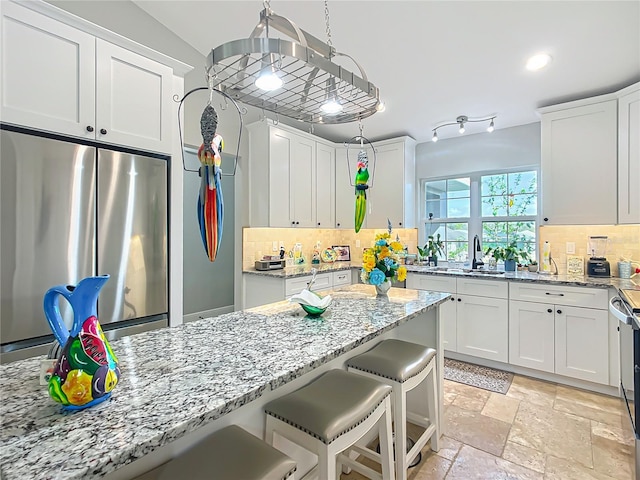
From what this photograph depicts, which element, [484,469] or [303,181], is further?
[303,181]

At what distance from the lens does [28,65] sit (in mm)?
1634

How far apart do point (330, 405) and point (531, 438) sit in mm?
1791

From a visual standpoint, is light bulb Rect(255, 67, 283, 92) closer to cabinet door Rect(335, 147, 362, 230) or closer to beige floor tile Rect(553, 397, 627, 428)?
beige floor tile Rect(553, 397, 627, 428)

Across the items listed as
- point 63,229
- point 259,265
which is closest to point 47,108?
point 63,229

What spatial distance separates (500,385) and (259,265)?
106 inches

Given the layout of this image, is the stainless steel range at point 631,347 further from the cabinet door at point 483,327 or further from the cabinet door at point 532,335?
the cabinet door at point 483,327

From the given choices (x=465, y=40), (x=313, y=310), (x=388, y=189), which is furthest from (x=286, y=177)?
(x=313, y=310)

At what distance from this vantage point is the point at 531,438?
7.00ft

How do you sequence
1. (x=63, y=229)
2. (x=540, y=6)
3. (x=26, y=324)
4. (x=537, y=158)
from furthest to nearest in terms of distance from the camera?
1. (x=537, y=158)
2. (x=540, y=6)
3. (x=63, y=229)
4. (x=26, y=324)

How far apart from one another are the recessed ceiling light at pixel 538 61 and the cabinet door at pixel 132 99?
9.17 feet

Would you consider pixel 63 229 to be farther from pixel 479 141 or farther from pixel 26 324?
pixel 479 141

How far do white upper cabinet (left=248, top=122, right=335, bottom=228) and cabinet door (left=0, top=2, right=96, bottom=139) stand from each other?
190cm

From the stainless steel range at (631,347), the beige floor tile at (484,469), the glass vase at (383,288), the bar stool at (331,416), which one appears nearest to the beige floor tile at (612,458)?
the stainless steel range at (631,347)

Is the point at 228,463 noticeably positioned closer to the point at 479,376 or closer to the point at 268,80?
the point at 268,80
